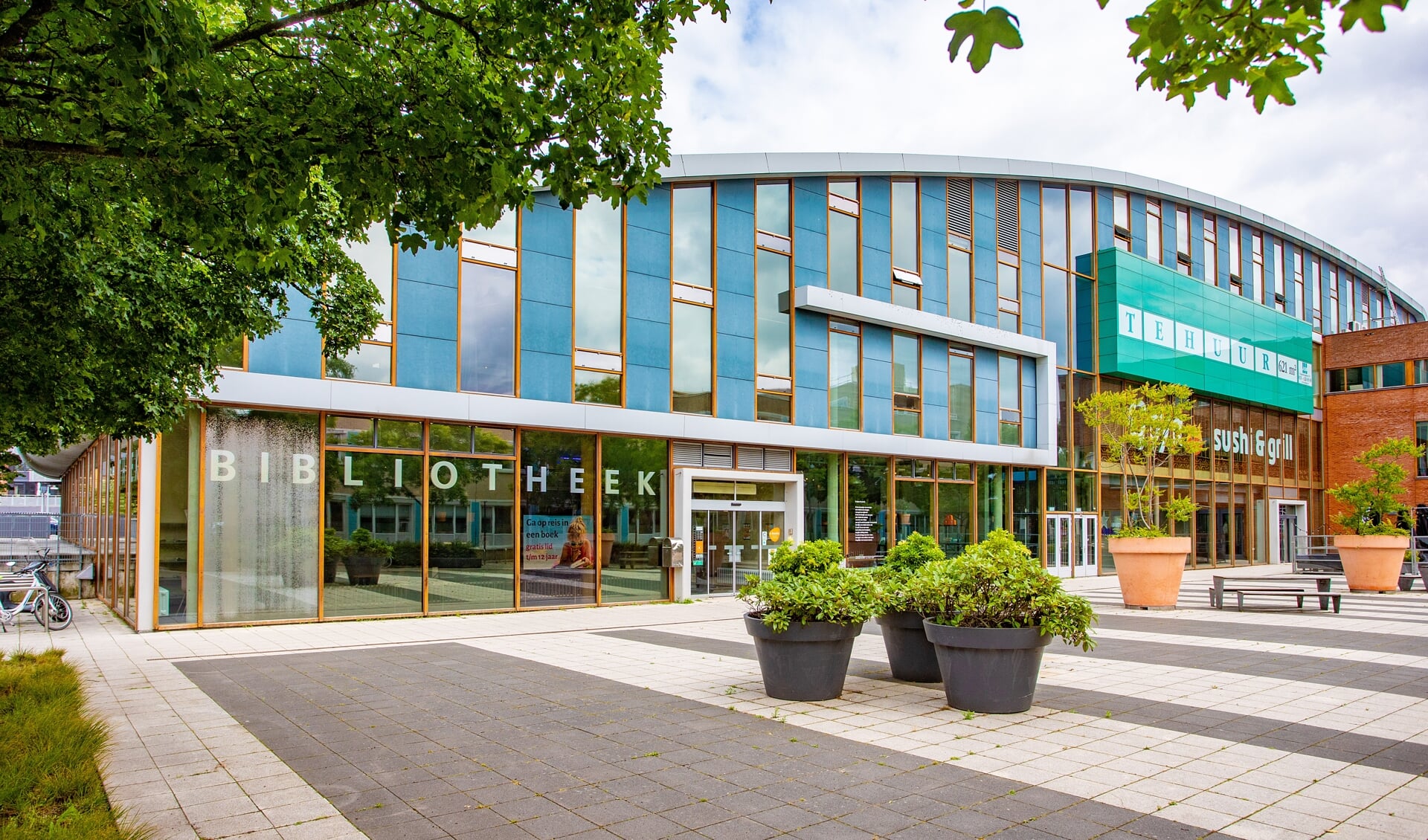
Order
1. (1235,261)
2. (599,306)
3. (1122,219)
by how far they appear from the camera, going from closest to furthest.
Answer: (599,306)
(1122,219)
(1235,261)

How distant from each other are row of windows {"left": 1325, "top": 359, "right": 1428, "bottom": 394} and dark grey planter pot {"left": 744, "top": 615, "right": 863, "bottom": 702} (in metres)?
40.2

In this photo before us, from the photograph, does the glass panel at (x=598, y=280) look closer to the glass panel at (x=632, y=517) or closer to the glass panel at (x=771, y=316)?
the glass panel at (x=632, y=517)

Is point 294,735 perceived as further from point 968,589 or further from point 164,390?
point 968,589

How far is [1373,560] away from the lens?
839 inches

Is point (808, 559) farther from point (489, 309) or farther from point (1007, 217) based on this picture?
point (1007, 217)

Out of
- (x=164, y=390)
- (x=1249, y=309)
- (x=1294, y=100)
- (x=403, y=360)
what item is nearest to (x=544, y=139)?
(x=1294, y=100)

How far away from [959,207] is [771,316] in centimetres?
780

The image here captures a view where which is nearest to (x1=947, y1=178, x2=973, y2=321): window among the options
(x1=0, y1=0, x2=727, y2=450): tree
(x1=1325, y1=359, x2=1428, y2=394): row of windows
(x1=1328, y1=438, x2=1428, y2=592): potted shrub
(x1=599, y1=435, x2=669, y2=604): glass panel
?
(x1=1328, y1=438, x2=1428, y2=592): potted shrub

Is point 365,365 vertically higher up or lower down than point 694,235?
lower down

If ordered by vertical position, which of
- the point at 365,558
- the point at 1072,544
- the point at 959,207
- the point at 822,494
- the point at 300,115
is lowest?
the point at 1072,544

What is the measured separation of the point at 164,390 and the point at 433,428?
6.48 meters

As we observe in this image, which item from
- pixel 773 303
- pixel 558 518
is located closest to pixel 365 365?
pixel 558 518

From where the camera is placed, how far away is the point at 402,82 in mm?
5332

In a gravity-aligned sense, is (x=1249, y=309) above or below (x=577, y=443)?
above
